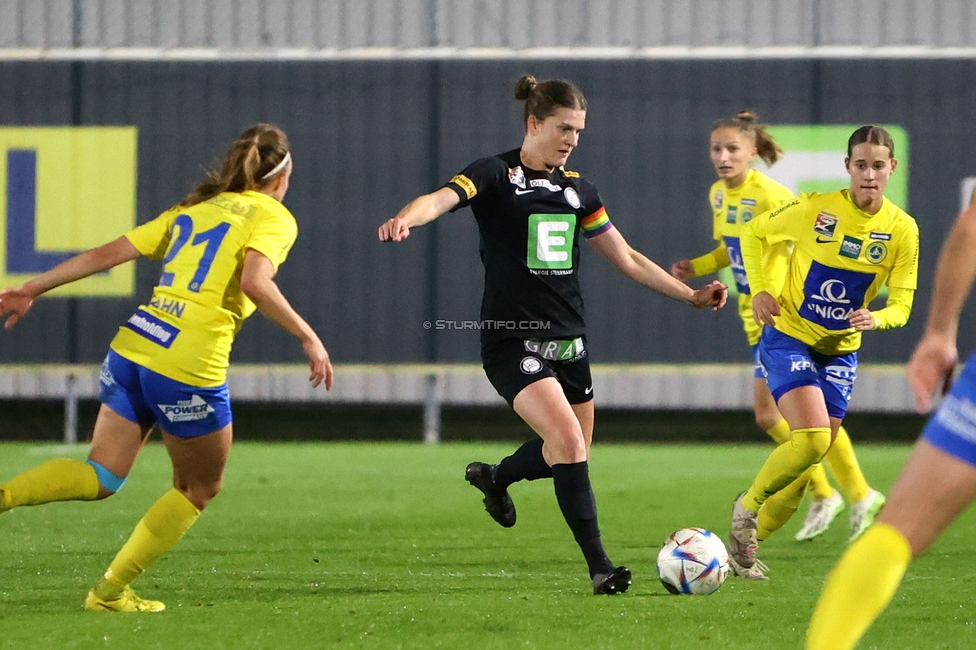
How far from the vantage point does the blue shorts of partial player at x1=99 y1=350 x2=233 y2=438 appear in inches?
214

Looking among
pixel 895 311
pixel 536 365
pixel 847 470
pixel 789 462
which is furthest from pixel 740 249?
pixel 536 365

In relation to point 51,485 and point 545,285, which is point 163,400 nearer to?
point 51,485

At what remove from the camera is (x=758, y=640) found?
199 inches

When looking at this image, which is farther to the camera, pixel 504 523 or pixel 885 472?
pixel 885 472

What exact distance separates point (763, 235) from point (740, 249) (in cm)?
112

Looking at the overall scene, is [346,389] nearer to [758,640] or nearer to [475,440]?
[475,440]

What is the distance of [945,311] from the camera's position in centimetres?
341

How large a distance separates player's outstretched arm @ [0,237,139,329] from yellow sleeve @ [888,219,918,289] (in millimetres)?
3493

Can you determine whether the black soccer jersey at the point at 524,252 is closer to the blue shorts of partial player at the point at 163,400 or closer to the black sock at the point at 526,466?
the black sock at the point at 526,466

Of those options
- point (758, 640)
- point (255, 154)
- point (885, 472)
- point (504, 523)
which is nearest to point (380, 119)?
point (885, 472)

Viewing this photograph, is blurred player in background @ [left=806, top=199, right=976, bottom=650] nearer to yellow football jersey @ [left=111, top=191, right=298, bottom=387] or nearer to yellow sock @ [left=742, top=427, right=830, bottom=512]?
yellow football jersey @ [left=111, top=191, right=298, bottom=387]

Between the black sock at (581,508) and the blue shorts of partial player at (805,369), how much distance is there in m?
1.23

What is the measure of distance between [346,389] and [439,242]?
5.60 feet

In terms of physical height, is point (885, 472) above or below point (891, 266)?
below
